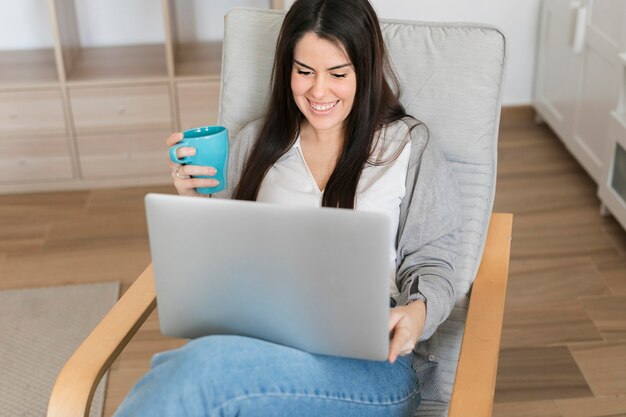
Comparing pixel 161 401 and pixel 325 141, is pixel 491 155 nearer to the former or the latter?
pixel 325 141

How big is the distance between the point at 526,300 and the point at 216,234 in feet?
5.15

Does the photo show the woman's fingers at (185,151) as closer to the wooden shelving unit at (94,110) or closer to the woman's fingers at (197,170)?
the woman's fingers at (197,170)

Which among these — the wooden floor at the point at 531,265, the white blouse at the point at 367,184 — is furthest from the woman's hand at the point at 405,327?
the wooden floor at the point at 531,265

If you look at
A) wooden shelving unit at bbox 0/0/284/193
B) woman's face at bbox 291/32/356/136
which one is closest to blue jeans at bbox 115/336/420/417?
woman's face at bbox 291/32/356/136

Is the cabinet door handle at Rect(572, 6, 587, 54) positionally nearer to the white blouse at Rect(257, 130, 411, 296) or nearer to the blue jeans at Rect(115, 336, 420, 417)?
the white blouse at Rect(257, 130, 411, 296)

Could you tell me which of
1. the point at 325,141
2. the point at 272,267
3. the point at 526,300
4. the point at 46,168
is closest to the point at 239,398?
the point at 272,267

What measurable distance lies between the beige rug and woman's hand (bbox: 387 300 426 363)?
1018 mm

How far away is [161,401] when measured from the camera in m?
1.32

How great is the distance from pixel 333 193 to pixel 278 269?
1.40ft

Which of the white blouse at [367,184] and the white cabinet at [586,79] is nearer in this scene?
the white blouse at [367,184]

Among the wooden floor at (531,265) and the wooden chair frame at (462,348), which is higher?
the wooden chair frame at (462,348)

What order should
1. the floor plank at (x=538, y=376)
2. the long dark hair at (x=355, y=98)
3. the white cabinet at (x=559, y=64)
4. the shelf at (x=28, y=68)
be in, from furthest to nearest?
1. the white cabinet at (x=559, y=64)
2. the shelf at (x=28, y=68)
3. the floor plank at (x=538, y=376)
4. the long dark hair at (x=355, y=98)

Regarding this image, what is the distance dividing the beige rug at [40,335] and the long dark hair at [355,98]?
0.87 metres

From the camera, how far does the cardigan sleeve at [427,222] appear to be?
1638 millimetres
